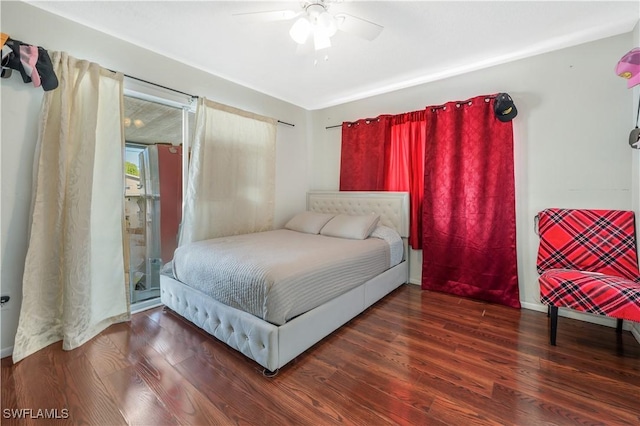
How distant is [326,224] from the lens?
133 inches

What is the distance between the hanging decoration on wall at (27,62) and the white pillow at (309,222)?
258 cm

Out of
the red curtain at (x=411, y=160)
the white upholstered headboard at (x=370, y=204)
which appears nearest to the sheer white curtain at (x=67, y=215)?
the white upholstered headboard at (x=370, y=204)

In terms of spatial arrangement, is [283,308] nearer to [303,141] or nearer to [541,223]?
[541,223]

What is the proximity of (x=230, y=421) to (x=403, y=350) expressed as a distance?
1.23 m

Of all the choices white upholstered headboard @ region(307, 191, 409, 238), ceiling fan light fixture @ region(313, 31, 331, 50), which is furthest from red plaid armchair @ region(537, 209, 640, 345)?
ceiling fan light fixture @ region(313, 31, 331, 50)

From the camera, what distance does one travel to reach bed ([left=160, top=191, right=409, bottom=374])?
5.51 feet

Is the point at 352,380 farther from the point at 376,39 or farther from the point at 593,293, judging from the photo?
the point at 376,39

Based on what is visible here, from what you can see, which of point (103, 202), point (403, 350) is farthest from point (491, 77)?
point (103, 202)

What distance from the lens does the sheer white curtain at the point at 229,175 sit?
9.32 ft

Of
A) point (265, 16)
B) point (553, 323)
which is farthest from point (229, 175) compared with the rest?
point (553, 323)

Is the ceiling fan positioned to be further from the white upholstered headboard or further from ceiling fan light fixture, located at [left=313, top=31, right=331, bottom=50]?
the white upholstered headboard

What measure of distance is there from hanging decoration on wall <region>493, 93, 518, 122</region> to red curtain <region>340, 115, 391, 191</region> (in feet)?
3.98

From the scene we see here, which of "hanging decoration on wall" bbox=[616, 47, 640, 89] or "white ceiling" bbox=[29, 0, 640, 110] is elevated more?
"white ceiling" bbox=[29, 0, 640, 110]

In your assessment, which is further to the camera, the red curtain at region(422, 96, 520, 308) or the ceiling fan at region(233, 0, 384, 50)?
the red curtain at region(422, 96, 520, 308)
